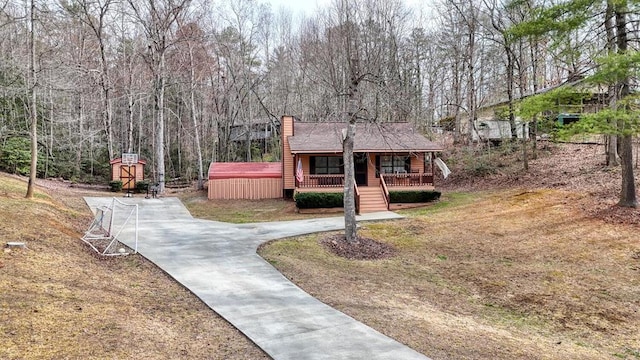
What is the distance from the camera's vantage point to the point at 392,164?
22250 millimetres

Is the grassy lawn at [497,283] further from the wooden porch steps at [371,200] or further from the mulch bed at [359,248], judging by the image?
the wooden porch steps at [371,200]

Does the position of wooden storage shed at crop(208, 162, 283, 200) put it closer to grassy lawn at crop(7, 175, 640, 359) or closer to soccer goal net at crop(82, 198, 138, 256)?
soccer goal net at crop(82, 198, 138, 256)

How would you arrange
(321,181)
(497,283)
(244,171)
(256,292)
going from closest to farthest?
1. (256,292)
2. (497,283)
3. (321,181)
4. (244,171)

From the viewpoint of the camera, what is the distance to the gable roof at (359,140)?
2069 cm

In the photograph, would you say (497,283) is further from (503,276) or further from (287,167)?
(287,167)

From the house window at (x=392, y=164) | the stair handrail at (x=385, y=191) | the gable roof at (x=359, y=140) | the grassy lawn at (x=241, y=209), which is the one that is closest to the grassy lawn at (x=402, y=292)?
the grassy lawn at (x=241, y=209)

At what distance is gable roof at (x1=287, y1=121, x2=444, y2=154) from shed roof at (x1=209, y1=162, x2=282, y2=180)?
2.60 metres

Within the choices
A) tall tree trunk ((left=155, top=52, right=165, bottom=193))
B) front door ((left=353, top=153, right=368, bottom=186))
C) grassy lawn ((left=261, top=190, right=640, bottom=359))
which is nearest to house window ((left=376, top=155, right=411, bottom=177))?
front door ((left=353, top=153, right=368, bottom=186))

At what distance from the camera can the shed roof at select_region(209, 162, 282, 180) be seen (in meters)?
22.8

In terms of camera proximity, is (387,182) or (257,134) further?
(257,134)

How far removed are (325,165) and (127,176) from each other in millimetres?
13255

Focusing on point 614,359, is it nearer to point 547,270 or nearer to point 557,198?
point 547,270

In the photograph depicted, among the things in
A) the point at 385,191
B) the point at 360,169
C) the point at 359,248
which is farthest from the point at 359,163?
the point at 359,248

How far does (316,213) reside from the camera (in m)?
18.7
